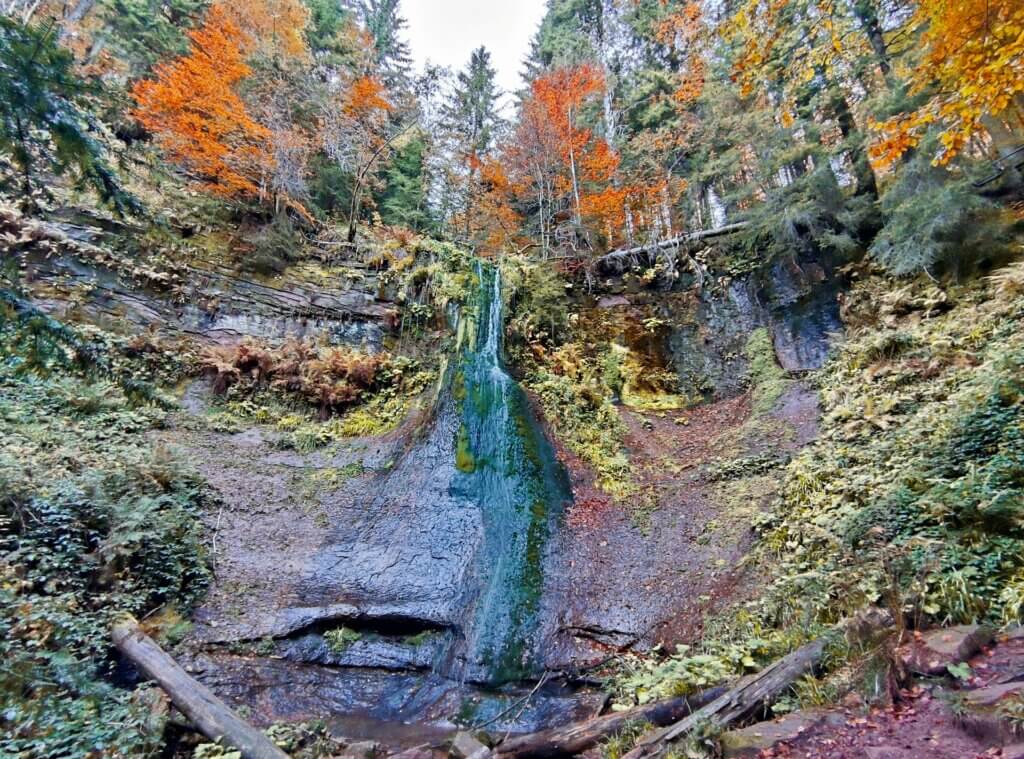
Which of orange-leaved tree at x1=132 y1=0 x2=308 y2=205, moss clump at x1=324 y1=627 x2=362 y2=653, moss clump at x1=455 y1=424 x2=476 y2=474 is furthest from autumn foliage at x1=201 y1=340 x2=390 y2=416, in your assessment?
moss clump at x1=324 y1=627 x2=362 y2=653

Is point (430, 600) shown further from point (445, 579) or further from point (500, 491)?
point (500, 491)

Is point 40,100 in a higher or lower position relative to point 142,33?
lower

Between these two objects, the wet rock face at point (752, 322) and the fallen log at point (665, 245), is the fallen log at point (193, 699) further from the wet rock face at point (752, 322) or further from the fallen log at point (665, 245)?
the fallen log at point (665, 245)

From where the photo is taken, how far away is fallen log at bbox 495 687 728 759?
358 cm

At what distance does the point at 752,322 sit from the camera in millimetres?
12234

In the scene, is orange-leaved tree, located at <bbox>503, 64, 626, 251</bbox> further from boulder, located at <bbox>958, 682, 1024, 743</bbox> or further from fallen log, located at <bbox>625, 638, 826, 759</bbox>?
boulder, located at <bbox>958, 682, 1024, 743</bbox>

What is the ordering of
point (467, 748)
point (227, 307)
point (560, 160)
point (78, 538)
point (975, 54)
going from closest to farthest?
point (467, 748) → point (975, 54) → point (78, 538) → point (227, 307) → point (560, 160)

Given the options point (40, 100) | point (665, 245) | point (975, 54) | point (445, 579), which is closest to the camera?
point (40, 100)

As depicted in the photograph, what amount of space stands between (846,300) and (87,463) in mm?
14064

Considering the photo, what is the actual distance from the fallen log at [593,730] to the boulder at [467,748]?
134 millimetres

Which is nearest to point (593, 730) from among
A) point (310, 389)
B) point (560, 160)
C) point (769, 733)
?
point (769, 733)

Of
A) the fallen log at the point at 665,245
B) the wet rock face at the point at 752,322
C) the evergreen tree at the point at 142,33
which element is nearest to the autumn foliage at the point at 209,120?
the evergreen tree at the point at 142,33

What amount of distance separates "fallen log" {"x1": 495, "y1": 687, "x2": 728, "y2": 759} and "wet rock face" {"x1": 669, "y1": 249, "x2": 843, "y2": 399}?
897 cm

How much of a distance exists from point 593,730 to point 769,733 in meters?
1.53
